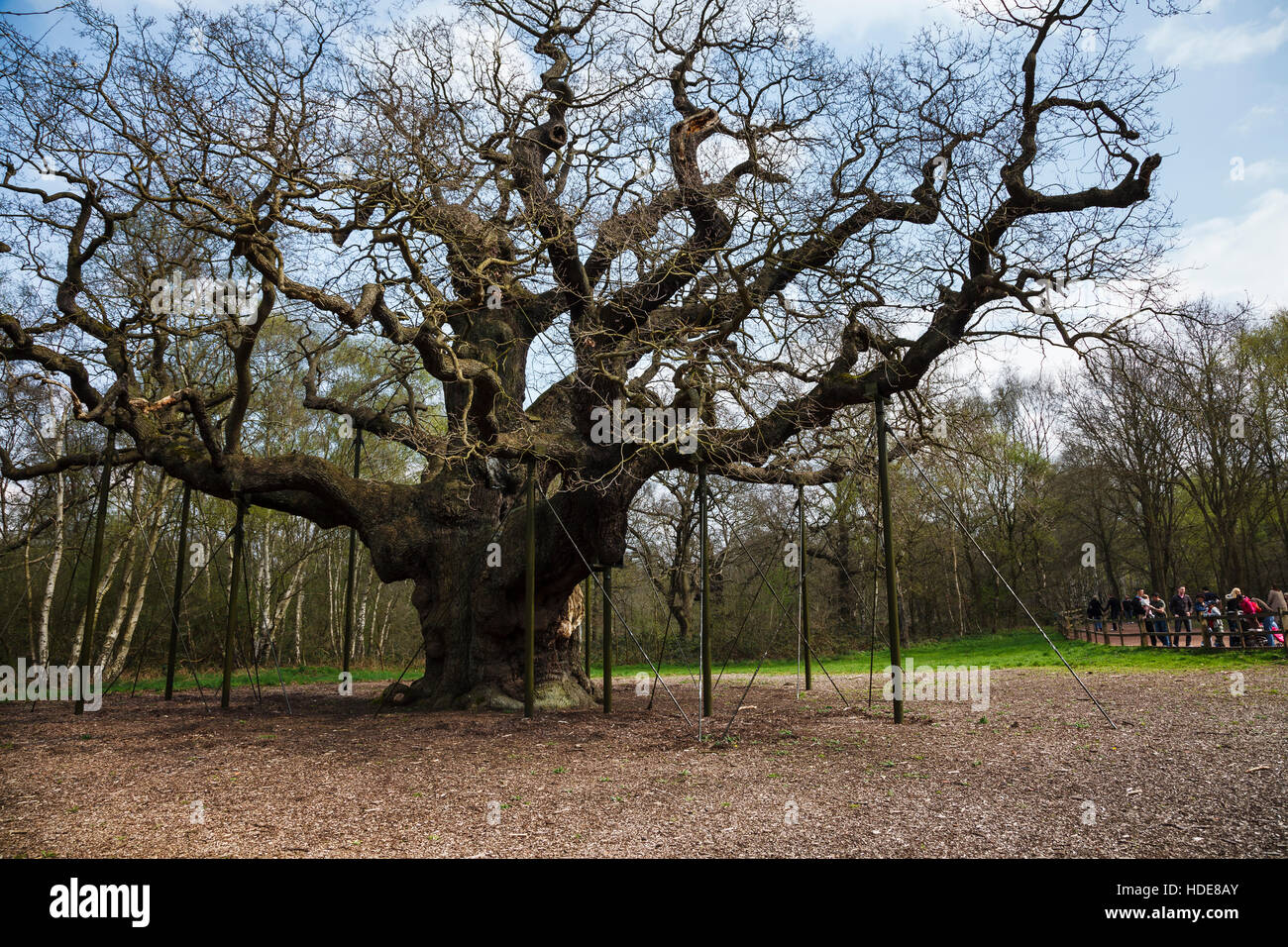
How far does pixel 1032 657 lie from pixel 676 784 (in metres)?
16.1

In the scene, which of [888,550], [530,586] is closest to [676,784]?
[888,550]

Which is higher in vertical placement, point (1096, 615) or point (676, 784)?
point (676, 784)

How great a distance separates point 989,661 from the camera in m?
19.2

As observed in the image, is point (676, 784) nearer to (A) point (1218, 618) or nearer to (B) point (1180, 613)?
(A) point (1218, 618)

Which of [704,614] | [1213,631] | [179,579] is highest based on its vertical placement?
[179,579]

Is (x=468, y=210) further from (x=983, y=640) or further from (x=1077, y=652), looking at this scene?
(x=983, y=640)

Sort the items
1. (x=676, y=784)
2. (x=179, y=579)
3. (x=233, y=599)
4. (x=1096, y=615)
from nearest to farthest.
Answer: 1. (x=676, y=784)
2. (x=233, y=599)
3. (x=179, y=579)
4. (x=1096, y=615)

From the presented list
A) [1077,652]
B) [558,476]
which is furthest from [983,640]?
[558,476]

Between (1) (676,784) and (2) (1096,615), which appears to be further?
(2) (1096,615)

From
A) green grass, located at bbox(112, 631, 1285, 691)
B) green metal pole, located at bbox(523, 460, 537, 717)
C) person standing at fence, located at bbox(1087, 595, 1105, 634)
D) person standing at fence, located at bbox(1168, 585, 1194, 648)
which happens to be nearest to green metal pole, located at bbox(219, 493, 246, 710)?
green grass, located at bbox(112, 631, 1285, 691)

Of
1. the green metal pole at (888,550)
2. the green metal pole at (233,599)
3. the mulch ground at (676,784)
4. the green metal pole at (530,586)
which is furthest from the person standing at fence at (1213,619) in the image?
the green metal pole at (233,599)

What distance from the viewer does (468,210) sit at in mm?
9578

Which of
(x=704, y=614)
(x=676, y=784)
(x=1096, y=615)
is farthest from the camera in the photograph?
(x=1096, y=615)
